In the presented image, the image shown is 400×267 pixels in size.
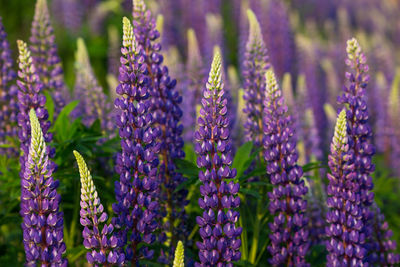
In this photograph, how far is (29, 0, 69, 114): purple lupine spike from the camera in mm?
4578

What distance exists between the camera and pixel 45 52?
4672 millimetres

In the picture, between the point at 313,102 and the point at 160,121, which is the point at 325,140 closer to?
the point at 313,102

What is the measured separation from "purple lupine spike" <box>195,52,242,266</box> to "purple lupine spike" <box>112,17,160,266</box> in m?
0.29

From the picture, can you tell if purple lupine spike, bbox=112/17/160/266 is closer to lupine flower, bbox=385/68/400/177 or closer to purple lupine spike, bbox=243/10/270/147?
purple lupine spike, bbox=243/10/270/147

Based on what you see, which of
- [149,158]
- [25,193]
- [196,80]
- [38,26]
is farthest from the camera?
[196,80]

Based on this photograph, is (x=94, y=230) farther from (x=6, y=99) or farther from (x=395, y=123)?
(x=395, y=123)

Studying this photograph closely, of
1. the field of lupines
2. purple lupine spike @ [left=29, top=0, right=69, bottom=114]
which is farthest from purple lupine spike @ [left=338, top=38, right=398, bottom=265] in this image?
purple lupine spike @ [left=29, top=0, right=69, bottom=114]

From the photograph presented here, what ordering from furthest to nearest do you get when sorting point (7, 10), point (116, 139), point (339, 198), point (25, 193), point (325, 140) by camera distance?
1. point (7, 10)
2. point (325, 140)
3. point (116, 139)
4. point (339, 198)
5. point (25, 193)

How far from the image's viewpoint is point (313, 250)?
3.83 meters

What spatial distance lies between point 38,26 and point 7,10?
18.0 feet

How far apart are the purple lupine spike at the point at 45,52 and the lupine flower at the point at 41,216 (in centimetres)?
196

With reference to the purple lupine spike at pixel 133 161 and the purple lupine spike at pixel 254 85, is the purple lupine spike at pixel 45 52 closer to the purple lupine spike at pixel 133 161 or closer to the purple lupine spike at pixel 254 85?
the purple lupine spike at pixel 254 85

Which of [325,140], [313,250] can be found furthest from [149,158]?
[325,140]

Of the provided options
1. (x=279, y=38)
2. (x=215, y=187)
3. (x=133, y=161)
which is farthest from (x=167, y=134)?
(x=279, y=38)
